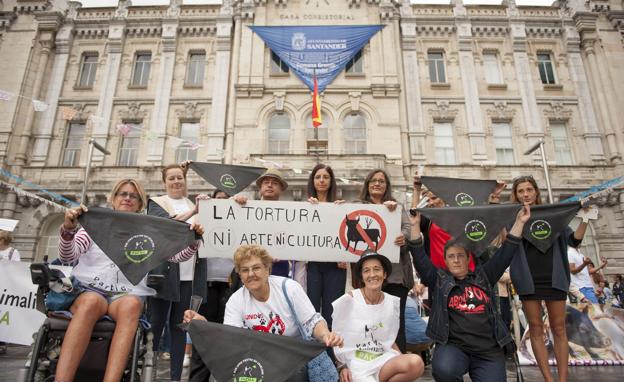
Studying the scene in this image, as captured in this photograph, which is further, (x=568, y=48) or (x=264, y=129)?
(x=568, y=48)

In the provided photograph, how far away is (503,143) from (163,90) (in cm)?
1669

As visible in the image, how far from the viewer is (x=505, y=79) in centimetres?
1831

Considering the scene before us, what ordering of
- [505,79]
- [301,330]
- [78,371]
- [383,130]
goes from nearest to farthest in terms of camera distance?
[78,371]
[301,330]
[383,130]
[505,79]

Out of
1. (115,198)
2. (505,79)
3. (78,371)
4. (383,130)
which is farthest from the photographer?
(505,79)

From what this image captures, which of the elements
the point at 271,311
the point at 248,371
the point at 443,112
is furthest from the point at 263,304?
the point at 443,112

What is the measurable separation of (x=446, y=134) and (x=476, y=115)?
66.8 inches

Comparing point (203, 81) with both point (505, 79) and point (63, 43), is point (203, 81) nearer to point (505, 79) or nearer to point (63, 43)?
point (63, 43)

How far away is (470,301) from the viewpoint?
11.2ft

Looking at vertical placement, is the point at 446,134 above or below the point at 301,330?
above

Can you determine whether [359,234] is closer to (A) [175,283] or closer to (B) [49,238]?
(A) [175,283]

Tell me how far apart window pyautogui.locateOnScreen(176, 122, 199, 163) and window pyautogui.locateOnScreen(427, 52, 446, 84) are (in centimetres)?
1202

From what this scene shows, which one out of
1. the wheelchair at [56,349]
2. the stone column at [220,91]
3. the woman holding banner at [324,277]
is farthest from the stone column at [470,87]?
the wheelchair at [56,349]

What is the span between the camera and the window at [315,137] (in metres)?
16.5

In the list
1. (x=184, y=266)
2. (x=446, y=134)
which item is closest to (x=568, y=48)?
(x=446, y=134)
